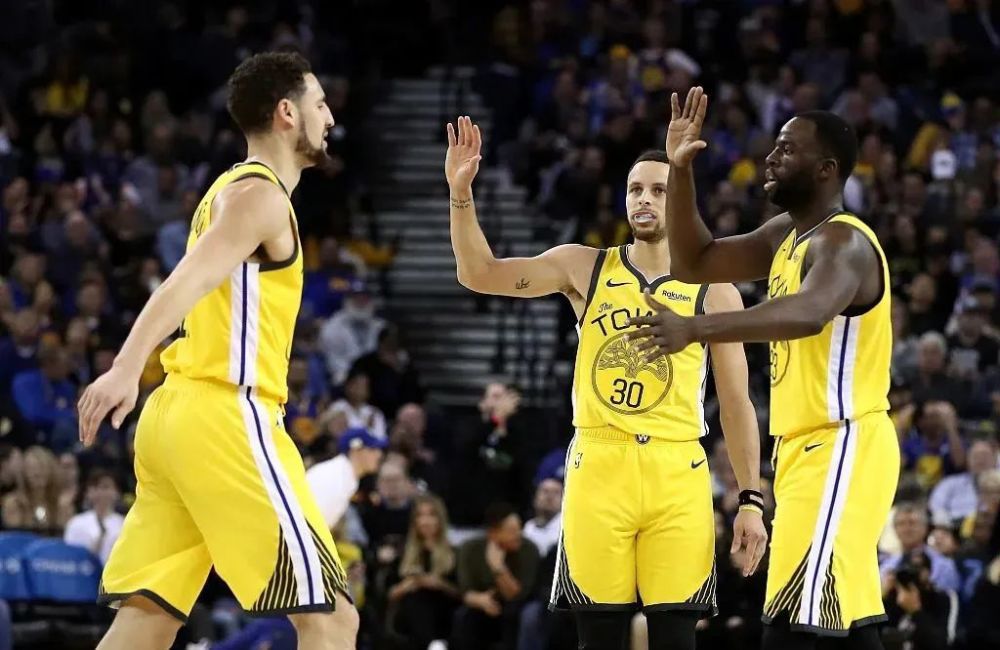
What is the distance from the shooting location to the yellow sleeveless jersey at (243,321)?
545 centimetres

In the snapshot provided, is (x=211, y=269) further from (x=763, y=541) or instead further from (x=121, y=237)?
(x=121, y=237)

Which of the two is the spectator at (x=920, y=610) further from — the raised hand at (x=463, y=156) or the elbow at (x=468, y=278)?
the raised hand at (x=463, y=156)

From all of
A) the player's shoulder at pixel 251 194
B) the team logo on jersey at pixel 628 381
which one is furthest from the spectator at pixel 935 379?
the player's shoulder at pixel 251 194

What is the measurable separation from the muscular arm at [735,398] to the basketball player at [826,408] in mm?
850

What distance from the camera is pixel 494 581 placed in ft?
37.4

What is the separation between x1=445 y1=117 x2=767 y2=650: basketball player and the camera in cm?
651

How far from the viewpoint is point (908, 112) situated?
1694 cm

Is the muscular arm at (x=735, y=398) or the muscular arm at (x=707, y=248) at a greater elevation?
the muscular arm at (x=707, y=248)

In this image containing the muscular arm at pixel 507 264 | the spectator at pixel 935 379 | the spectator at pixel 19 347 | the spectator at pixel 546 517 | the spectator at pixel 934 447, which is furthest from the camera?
the spectator at pixel 19 347

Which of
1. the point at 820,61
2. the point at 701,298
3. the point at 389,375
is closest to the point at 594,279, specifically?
the point at 701,298

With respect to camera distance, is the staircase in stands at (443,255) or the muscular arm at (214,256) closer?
the muscular arm at (214,256)

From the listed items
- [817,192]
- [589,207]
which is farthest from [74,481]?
[817,192]

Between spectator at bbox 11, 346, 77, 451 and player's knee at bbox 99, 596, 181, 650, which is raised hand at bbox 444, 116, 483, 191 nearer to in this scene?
player's knee at bbox 99, 596, 181, 650

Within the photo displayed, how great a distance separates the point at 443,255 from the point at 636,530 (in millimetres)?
10856
